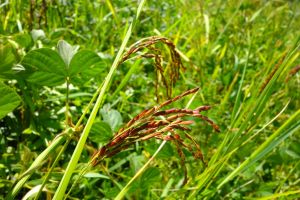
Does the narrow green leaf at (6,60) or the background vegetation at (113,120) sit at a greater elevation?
the narrow green leaf at (6,60)

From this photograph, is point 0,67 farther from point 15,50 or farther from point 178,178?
point 178,178

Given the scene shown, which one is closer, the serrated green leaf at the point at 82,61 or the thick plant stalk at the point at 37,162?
the thick plant stalk at the point at 37,162

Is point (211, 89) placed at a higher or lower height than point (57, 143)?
Result: lower

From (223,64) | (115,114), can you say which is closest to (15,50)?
(115,114)

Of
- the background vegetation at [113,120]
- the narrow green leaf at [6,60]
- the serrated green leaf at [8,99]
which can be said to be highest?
the narrow green leaf at [6,60]

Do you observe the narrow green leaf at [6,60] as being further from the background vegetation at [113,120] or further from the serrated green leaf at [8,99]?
the serrated green leaf at [8,99]

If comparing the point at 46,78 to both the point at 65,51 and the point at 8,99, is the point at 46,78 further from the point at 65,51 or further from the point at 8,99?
the point at 8,99

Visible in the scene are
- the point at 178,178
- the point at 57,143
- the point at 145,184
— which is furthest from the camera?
the point at 178,178

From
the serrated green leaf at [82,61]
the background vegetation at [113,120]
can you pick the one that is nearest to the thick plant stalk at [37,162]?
the background vegetation at [113,120]

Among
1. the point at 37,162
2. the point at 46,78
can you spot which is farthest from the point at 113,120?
the point at 37,162
